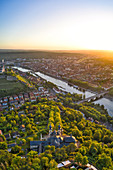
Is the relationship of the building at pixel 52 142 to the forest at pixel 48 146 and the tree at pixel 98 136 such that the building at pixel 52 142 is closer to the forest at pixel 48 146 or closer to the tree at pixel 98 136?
the forest at pixel 48 146

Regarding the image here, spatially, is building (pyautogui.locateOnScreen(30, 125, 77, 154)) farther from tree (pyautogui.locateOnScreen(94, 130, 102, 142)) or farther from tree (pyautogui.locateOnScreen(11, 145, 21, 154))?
tree (pyautogui.locateOnScreen(94, 130, 102, 142))

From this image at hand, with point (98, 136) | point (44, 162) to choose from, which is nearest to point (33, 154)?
point (44, 162)

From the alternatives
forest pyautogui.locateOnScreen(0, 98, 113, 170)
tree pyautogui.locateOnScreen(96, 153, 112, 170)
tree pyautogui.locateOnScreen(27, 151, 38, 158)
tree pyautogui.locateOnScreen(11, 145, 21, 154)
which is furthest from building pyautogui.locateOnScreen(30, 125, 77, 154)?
tree pyautogui.locateOnScreen(96, 153, 112, 170)

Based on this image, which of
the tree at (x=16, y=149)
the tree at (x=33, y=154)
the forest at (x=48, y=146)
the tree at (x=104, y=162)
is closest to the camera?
the forest at (x=48, y=146)

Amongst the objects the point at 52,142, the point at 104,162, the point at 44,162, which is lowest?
the point at 104,162

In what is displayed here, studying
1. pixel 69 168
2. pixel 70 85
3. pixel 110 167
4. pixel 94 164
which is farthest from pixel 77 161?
pixel 70 85

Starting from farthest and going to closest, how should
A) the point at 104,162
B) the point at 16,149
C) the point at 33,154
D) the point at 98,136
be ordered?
1. the point at 98,136
2. the point at 16,149
3. the point at 33,154
4. the point at 104,162

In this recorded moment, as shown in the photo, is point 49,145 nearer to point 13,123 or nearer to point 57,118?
point 57,118

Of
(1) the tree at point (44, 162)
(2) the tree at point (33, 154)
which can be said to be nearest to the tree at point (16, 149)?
(2) the tree at point (33, 154)

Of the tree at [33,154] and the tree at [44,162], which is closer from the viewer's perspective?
the tree at [44,162]

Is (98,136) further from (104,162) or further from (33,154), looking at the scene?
(33,154)

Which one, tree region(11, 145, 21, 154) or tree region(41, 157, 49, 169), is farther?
tree region(11, 145, 21, 154)
